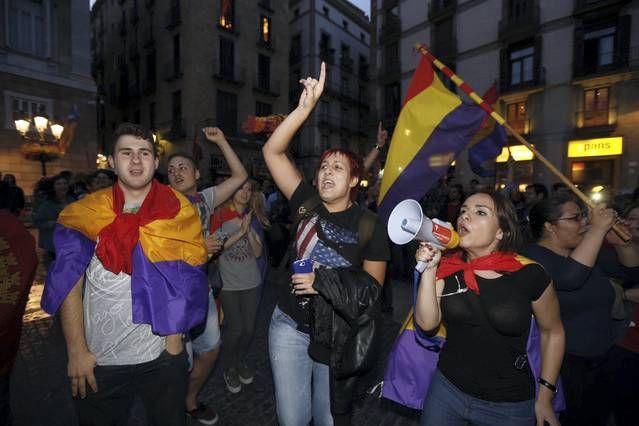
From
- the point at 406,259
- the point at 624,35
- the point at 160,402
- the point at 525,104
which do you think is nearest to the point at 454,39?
the point at 525,104

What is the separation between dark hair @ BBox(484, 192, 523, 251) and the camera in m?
2.20

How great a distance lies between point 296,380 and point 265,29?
29373mm

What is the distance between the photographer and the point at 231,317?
12.2ft

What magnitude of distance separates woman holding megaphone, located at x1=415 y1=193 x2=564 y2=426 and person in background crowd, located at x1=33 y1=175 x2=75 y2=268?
605 centimetres

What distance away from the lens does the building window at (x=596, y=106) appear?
1734 centimetres

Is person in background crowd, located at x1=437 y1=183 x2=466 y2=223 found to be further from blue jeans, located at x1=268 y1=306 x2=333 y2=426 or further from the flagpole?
blue jeans, located at x1=268 y1=306 x2=333 y2=426

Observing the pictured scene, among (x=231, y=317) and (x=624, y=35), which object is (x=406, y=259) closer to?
(x=231, y=317)

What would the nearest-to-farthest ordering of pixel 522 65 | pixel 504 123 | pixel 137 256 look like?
pixel 137 256
pixel 504 123
pixel 522 65

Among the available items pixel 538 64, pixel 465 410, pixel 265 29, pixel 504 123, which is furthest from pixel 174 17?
pixel 465 410

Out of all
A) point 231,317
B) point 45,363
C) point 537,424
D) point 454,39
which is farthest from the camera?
point 454,39

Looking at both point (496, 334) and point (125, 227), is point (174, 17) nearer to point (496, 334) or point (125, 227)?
point (125, 227)

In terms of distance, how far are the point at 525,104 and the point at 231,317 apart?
2144 centimetres

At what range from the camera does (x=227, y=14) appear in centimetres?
2461

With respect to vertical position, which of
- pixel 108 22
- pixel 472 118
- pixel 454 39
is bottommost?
pixel 472 118
